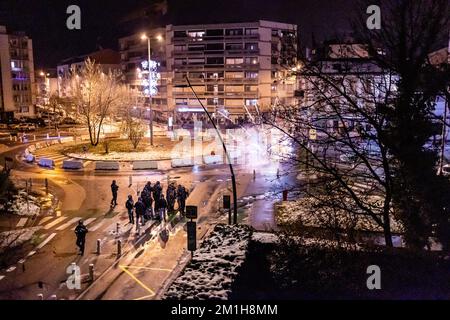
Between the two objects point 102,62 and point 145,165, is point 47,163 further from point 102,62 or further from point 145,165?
point 102,62

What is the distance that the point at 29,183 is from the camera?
29.1 metres

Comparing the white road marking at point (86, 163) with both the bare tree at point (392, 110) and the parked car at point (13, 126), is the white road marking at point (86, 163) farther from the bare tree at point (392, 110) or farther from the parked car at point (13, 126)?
the parked car at point (13, 126)

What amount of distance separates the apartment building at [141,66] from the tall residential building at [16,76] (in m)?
18.8

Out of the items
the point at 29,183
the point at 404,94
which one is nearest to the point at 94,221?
the point at 29,183

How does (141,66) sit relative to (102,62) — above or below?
below

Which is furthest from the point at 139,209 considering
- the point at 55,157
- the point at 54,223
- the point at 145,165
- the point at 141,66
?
the point at 141,66

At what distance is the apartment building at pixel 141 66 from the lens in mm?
79900

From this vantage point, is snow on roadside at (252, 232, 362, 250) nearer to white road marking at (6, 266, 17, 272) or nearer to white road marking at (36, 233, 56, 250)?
white road marking at (6, 266, 17, 272)

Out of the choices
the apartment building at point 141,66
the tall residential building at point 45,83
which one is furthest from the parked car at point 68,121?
the tall residential building at point 45,83

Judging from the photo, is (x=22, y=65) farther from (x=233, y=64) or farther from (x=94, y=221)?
(x=94, y=221)

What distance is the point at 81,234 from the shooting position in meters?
16.5

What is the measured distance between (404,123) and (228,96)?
214 feet

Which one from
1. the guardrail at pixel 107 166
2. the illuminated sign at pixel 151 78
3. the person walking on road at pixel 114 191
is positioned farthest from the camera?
the illuminated sign at pixel 151 78

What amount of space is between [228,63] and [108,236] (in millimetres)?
58305
